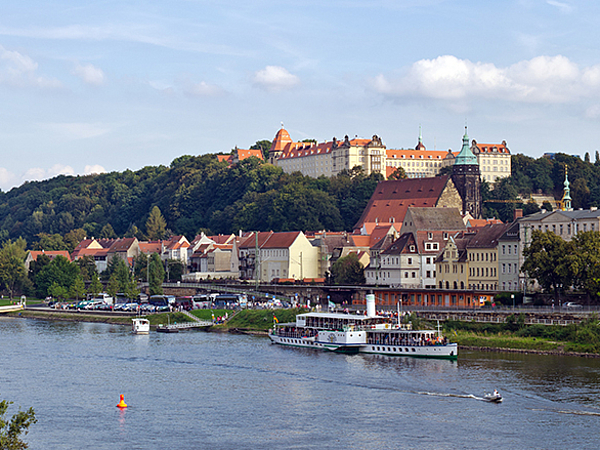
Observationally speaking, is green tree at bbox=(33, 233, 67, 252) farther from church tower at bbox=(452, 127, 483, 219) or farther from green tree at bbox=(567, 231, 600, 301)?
green tree at bbox=(567, 231, 600, 301)

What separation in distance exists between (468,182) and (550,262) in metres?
86.5

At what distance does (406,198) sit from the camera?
163375 millimetres

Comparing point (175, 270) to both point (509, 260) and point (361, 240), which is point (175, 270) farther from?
point (509, 260)

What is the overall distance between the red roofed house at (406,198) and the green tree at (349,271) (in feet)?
122

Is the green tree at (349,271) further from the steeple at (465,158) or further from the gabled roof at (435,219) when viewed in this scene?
the steeple at (465,158)

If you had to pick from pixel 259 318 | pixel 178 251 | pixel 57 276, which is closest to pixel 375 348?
pixel 259 318

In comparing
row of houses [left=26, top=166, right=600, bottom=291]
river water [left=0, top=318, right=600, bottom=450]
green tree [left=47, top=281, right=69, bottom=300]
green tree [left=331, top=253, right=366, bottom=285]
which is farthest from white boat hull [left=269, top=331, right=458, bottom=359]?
green tree [left=47, top=281, right=69, bottom=300]

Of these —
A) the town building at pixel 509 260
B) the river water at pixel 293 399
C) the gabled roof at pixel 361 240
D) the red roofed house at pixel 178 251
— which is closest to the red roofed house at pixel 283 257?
the gabled roof at pixel 361 240

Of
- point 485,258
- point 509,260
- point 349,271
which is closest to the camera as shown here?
point 509,260

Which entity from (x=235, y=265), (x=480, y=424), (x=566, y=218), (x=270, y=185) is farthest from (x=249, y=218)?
(x=480, y=424)

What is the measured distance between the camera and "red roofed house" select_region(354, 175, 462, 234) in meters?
159

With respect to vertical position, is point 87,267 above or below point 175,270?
above

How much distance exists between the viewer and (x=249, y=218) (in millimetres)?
179625

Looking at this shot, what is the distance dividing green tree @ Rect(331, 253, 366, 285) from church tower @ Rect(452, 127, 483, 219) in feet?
160
